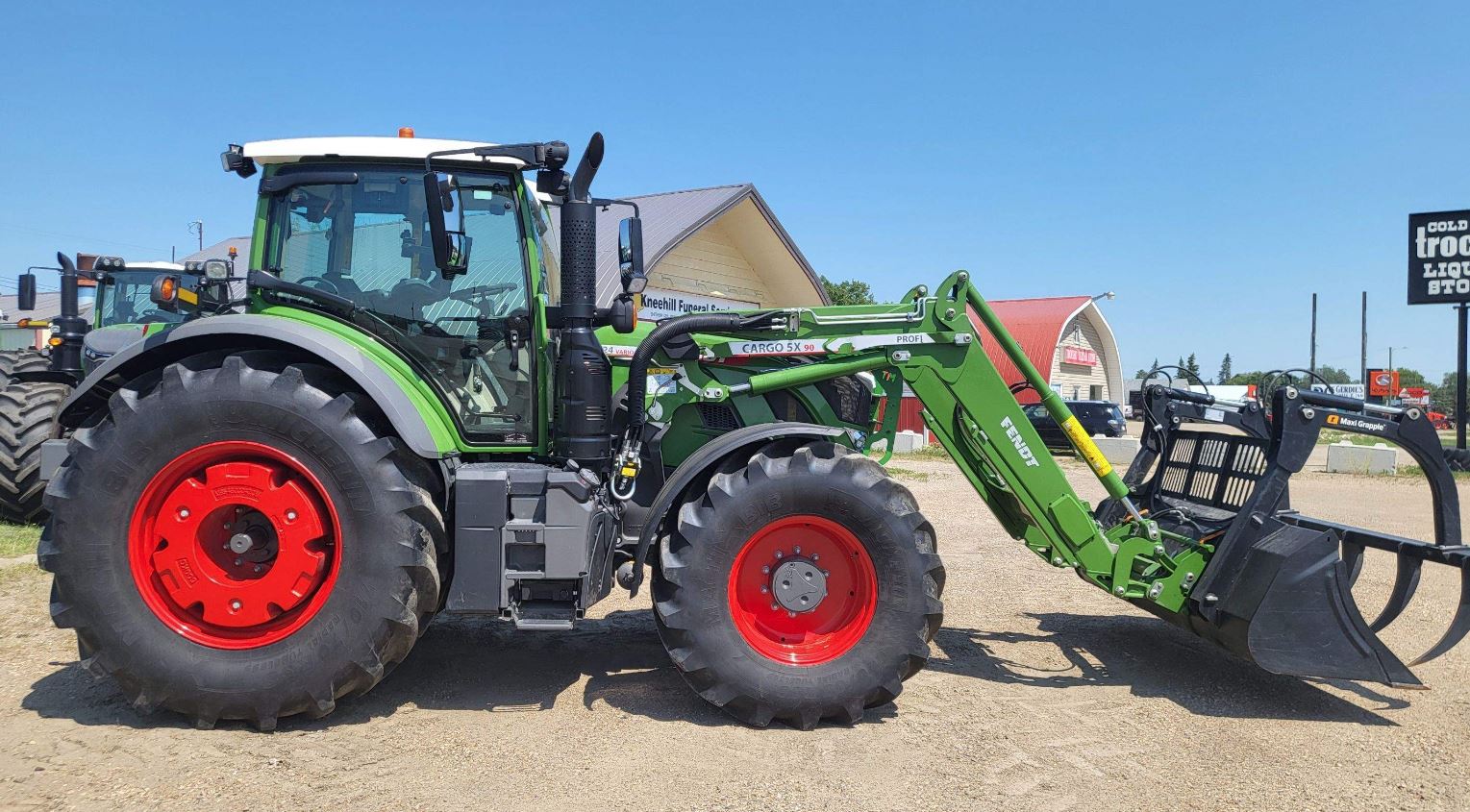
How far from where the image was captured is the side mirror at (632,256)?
14.3 ft

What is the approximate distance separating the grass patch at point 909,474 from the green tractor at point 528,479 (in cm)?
1070

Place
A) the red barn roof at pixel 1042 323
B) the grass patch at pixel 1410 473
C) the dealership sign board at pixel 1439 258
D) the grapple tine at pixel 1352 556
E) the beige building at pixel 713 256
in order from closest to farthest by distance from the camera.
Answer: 1. the grapple tine at pixel 1352 556
2. the beige building at pixel 713 256
3. the grass patch at pixel 1410 473
4. the dealership sign board at pixel 1439 258
5. the red barn roof at pixel 1042 323

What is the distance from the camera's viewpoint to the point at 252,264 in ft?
14.5

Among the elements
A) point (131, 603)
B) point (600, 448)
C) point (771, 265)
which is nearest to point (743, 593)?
point (600, 448)

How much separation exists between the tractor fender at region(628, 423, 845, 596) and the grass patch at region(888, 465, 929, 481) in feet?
37.2

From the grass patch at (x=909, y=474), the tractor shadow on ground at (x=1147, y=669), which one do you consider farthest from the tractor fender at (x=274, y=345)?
the grass patch at (x=909, y=474)

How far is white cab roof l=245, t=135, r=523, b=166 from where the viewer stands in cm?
432

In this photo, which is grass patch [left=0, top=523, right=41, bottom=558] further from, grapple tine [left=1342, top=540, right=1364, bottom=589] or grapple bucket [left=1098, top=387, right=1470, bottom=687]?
grapple tine [left=1342, top=540, right=1364, bottom=589]

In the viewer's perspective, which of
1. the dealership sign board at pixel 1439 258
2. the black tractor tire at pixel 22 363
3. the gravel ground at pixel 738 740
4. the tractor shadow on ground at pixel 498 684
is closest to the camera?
the gravel ground at pixel 738 740

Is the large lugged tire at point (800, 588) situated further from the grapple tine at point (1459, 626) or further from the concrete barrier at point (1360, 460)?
the concrete barrier at point (1360, 460)

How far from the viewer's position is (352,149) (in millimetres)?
4324

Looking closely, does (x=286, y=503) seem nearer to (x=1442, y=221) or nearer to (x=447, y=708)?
(x=447, y=708)

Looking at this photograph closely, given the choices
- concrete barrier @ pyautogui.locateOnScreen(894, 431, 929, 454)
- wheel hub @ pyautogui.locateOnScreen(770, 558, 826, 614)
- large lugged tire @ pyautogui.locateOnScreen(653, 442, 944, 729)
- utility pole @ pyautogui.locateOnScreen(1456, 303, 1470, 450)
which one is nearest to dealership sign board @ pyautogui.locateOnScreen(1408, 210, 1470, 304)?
utility pole @ pyautogui.locateOnScreen(1456, 303, 1470, 450)

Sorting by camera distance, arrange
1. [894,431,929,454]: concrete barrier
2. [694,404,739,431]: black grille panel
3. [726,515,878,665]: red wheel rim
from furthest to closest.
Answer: [894,431,929,454]: concrete barrier
[694,404,739,431]: black grille panel
[726,515,878,665]: red wheel rim
